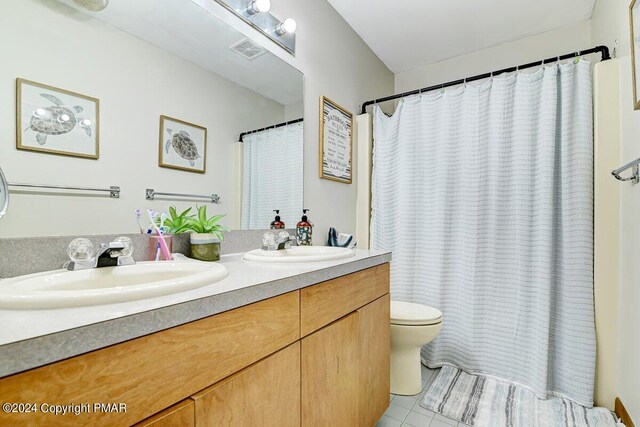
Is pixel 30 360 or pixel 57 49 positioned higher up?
pixel 57 49

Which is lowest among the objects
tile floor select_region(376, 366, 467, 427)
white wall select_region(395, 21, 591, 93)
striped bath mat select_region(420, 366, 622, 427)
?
tile floor select_region(376, 366, 467, 427)

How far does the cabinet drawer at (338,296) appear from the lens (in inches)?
37.6

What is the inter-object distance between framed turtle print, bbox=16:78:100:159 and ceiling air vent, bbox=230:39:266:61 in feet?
2.32

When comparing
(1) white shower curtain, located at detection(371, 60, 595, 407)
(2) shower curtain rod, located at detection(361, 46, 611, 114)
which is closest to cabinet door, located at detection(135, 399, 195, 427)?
(1) white shower curtain, located at detection(371, 60, 595, 407)

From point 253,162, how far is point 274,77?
1.66 ft

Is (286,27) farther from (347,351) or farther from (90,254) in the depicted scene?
(347,351)

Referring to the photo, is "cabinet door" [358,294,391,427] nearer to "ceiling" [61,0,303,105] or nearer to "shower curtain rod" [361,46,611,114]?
"ceiling" [61,0,303,105]

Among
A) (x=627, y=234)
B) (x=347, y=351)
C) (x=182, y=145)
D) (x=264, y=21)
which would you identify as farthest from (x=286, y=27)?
(x=627, y=234)

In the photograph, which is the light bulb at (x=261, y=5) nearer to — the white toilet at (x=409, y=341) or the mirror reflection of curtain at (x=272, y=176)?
the mirror reflection of curtain at (x=272, y=176)

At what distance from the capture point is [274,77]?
1649 millimetres

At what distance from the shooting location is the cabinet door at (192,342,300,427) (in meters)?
0.65

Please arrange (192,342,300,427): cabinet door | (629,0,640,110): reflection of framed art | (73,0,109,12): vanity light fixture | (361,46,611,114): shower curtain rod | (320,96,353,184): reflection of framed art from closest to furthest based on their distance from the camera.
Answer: (192,342,300,427): cabinet door
(73,0,109,12): vanity light fixture
(629,0,640,110): reflection of framed art
(361,46,611,114): shower curtain rod
(320,96,353,184): reflection of framed art

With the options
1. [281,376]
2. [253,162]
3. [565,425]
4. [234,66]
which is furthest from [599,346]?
[234,66]

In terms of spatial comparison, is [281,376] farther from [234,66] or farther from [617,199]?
[617,199]
